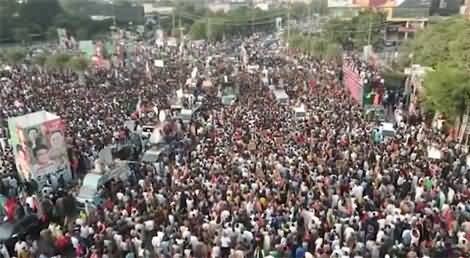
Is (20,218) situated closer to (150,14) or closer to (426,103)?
(426,103)

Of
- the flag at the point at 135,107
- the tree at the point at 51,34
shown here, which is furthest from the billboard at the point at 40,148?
the tree at the point at 51,34

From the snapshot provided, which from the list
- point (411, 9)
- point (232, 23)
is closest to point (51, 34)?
point (232, 23)

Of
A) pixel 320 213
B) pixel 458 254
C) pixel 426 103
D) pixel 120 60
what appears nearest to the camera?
pixel 458 254

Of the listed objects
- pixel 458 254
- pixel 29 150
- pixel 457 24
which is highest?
pixel 457 24

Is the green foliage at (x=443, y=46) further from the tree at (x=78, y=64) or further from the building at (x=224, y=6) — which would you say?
the building at (x=224, y=6)

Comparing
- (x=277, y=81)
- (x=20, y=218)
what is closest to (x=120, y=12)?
(x=277, y=81)

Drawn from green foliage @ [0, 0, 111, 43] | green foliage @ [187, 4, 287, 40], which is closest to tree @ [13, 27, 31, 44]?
green foliage @ [0, 0, 111, 43]

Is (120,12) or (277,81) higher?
(120,12)

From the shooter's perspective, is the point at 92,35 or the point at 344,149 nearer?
the point at 344,149
